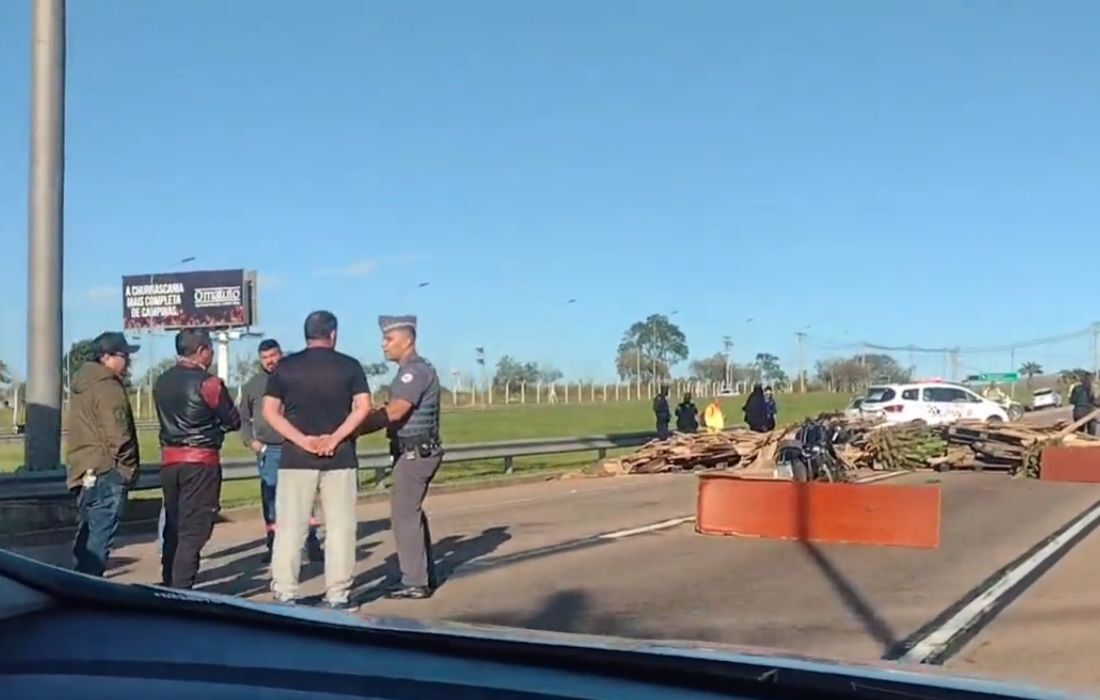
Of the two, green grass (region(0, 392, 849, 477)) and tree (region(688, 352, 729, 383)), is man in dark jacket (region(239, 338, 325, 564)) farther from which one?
tree (region(688, 352, 729, 383))

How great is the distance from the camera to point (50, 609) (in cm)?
215

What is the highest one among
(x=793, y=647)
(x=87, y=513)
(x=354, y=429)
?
(x=354, y=429)

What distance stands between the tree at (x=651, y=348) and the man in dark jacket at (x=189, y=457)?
123420 mm

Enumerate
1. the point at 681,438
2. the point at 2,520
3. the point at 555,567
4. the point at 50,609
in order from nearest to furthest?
the point at 50,609
the point at 555,567
the point at 2,520
the point at 681,438

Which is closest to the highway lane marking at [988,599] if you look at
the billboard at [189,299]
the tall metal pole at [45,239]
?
the tall metal pole at [45,239]

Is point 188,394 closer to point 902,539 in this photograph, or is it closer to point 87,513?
point 87,513

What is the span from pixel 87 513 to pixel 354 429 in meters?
1.92

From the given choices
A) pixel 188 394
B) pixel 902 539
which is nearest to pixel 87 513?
pixel 188 394

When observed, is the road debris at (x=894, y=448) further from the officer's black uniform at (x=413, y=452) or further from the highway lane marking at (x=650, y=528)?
the officer's black uniform at (x=413, y=452)

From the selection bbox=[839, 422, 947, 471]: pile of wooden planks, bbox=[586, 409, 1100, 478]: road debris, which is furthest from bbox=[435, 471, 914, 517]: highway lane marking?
bbox=[586, 409, 1100, 478]: road debris

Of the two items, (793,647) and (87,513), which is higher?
(87,513)

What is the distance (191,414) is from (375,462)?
10.4 m

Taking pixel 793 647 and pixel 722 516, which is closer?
pixel 793 647

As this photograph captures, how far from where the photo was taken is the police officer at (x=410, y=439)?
882 cm
